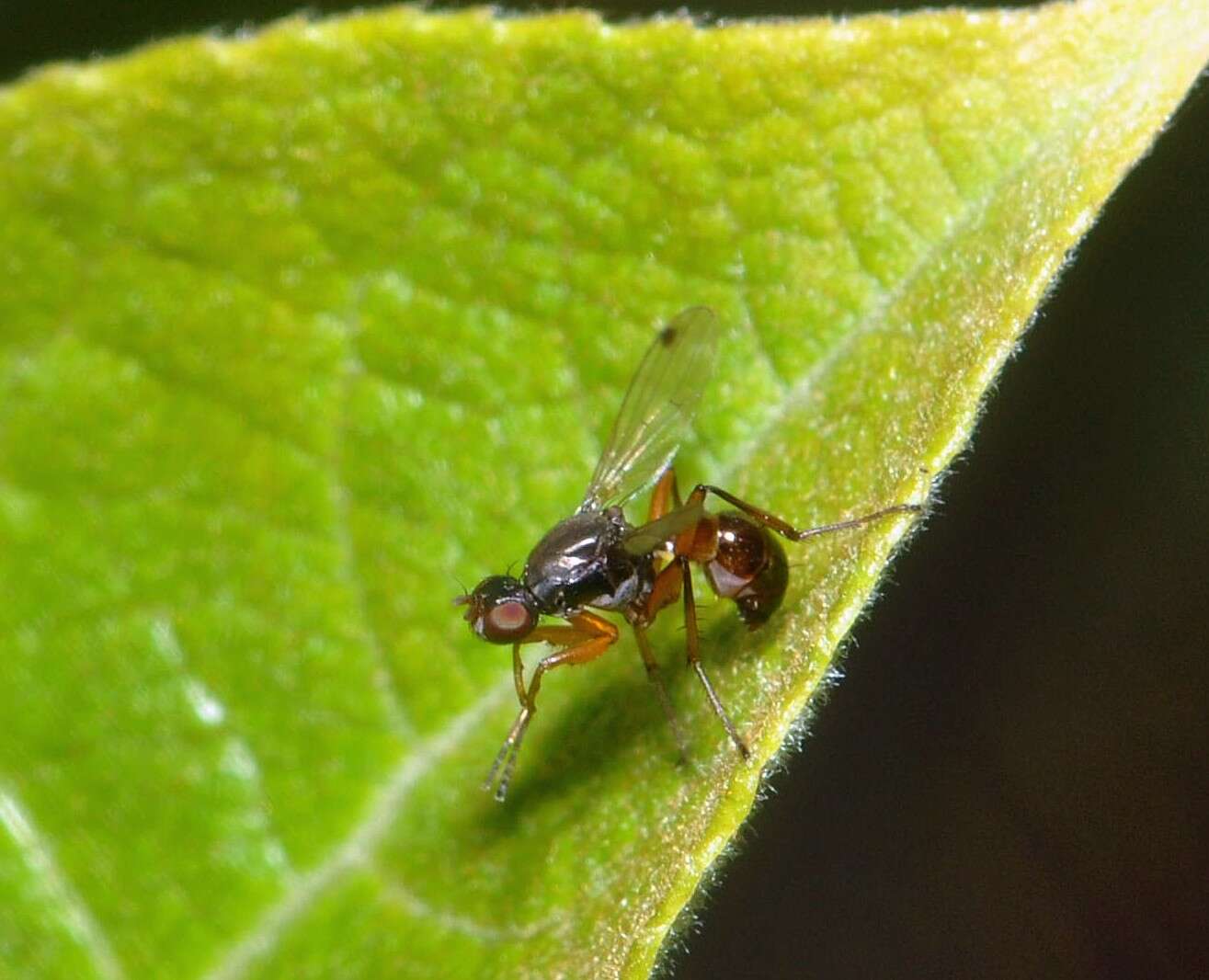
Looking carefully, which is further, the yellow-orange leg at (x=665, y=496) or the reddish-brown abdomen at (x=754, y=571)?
the yellow-orange leg at (x=665, y=496)

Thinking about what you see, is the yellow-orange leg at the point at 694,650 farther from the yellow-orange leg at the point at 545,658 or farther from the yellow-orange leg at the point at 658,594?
the yellow-orange leg at the point at 545,658

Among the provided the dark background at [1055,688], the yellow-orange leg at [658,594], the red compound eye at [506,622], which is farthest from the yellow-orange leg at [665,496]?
the dark background at [1055,688]

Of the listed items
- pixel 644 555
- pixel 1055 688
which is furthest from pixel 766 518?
pixel 1055 688

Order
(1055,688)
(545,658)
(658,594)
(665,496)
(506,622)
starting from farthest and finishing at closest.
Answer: (1055,688) → (665,496) → (658,594) → (545,658) → (506,622)

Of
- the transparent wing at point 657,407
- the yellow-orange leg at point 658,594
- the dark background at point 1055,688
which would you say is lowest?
the dark background at point 1055,688

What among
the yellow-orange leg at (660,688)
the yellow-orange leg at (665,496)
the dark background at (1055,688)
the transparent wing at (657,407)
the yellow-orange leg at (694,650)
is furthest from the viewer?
the dark background at (1055,688)

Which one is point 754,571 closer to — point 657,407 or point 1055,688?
point 657,407
